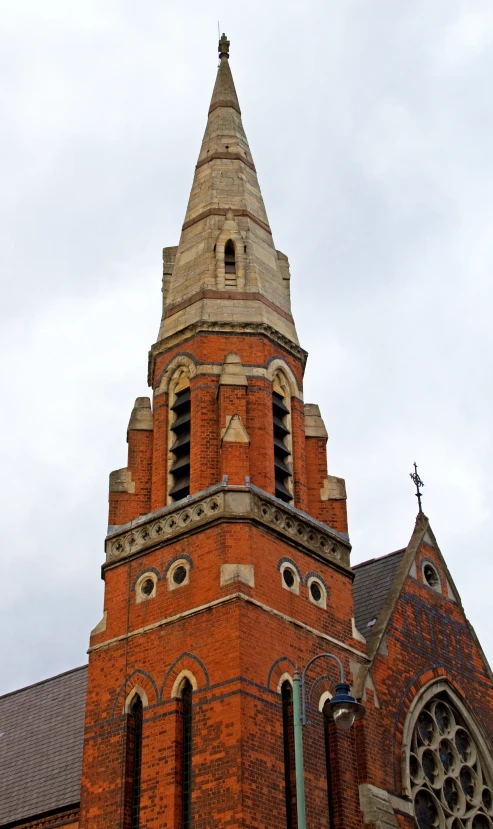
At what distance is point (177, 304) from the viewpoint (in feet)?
101

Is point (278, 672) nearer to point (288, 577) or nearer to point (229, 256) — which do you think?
point (288, 577)

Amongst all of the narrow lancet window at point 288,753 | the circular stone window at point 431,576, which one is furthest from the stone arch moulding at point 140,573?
the circular stone window at point 431,576

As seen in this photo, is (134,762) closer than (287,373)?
Yes

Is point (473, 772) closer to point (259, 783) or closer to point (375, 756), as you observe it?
point (375, 756)

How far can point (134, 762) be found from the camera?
23.9 metres

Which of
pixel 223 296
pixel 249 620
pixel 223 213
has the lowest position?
pixel 249 620

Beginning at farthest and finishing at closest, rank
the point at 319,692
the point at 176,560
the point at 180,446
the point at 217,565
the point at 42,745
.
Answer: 1. the point at 42,745
2. the point at 180,446
3. the point at 176,560
4. the point at 319,692
5. the point at 217,565

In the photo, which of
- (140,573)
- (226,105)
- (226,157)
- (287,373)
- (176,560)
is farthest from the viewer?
(226,105)

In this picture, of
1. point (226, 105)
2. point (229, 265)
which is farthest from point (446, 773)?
point (226, 105)

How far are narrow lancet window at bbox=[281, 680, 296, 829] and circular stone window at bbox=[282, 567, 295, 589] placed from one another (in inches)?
93.2

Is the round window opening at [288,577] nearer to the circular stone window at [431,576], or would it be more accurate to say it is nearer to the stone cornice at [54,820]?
the circular stone window at [431,576]

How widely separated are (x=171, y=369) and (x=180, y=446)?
2382 millimetres

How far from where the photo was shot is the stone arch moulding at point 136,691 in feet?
79.4

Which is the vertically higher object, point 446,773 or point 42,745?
point 42,745
